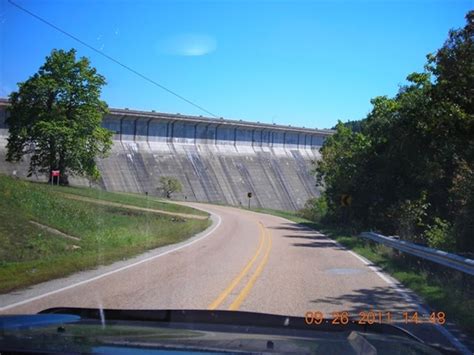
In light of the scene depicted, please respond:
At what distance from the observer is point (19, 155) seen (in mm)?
45781

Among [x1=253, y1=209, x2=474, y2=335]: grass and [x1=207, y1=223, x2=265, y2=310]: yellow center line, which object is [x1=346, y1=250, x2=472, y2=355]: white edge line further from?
[x1=207, y1=223, x2=265, y2=310]: yellow center line

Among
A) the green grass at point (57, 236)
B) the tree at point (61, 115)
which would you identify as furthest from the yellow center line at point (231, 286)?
the tree at point (61, 115)

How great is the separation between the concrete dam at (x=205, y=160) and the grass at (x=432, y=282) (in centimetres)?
4301

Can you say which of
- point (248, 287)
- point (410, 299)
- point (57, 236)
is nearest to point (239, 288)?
point (248, 287)

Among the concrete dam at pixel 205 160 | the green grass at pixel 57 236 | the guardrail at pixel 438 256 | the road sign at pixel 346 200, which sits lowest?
the green grass at pixel 57 236

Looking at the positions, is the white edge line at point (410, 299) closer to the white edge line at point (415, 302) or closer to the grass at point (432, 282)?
the white edge line at point (415, 302)

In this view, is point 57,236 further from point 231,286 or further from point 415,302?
point 415,302

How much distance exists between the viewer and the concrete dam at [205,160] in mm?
61375

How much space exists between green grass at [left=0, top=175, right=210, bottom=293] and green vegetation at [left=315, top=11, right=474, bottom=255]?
388 inches

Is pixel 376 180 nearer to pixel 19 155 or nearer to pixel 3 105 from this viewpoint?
pixel 19 155

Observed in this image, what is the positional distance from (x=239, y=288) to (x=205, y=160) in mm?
60307

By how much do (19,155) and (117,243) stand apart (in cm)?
2923

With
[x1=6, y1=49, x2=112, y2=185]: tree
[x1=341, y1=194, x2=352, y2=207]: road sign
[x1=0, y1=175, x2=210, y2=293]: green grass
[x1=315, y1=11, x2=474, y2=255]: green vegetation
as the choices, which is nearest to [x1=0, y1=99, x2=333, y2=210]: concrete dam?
[x1=6, y1=49, x2=112, y2=185]: tree

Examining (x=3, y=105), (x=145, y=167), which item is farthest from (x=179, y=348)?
(x=145, y=167)
